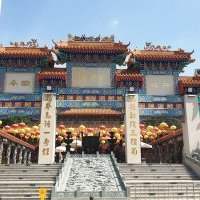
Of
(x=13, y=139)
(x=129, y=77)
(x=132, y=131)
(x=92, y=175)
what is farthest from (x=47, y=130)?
(x=129, y=77)

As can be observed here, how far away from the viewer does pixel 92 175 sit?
19484 mm

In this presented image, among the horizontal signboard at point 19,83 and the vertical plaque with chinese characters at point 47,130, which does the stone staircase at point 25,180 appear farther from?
the horizontal signboard at point 19,83

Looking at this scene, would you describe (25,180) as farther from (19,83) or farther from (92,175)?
(19,83)

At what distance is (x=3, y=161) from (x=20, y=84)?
639 cm

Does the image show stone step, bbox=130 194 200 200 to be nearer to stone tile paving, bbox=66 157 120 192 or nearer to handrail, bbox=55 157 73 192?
stone tile paving, bbox=66 157 120 192

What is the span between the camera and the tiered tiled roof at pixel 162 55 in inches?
1193

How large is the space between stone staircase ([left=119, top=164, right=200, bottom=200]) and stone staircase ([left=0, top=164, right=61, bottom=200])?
151 inches

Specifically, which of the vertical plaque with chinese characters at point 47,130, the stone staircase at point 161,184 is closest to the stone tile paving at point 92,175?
the stone staircase at point 161,184

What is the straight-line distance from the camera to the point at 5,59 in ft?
99.2

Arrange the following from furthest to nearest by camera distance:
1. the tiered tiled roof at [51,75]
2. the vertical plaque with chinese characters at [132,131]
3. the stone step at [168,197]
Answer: the tiered tiled roof at [51,75]
the vertical plaque with chinese characters at [132,131]
the stone step at [168,197]

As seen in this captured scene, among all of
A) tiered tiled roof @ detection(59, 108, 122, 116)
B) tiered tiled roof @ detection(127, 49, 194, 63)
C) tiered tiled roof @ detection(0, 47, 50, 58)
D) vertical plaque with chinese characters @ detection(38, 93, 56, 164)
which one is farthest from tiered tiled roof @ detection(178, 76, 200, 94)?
tiered tiled roof @ detection(59, 108, 122, 116)

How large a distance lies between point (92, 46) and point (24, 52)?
528 centimetres

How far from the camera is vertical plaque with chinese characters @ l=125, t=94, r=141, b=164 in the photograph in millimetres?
25109

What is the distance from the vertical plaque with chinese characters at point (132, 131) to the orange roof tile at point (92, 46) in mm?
5674
